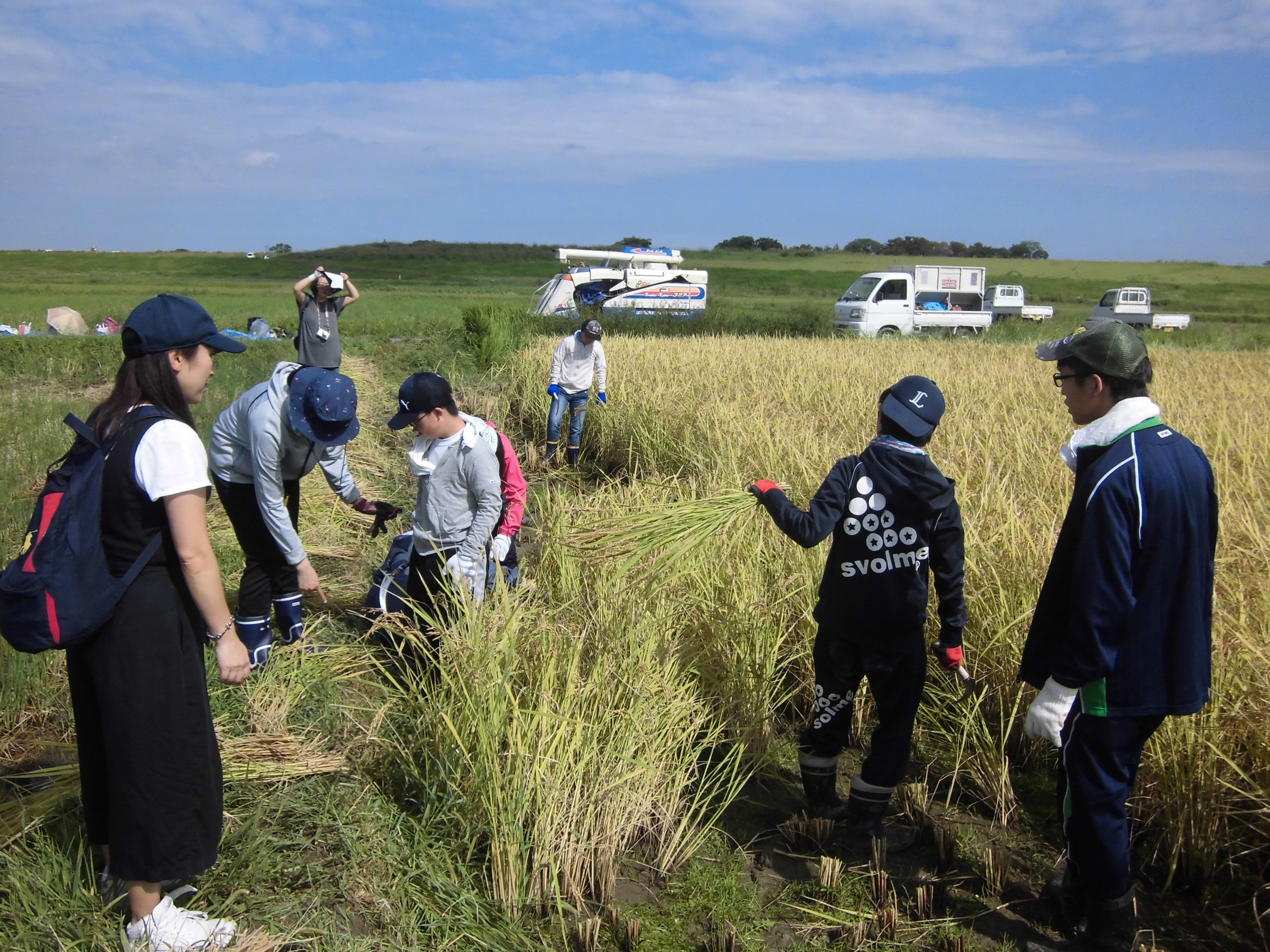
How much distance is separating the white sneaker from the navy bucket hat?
71.3 inches

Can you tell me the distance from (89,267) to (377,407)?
61.6 meters

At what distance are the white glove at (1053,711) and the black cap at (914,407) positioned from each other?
2.69ft

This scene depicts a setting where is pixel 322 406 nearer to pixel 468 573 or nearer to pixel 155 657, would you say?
pixel 468 573

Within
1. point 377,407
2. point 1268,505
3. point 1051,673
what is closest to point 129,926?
point 1051,673

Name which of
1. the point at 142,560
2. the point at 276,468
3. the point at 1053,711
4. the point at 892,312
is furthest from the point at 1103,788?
the point at 892,312

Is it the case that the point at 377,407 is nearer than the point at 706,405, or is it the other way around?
the point at 706,405

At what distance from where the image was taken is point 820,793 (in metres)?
2.89

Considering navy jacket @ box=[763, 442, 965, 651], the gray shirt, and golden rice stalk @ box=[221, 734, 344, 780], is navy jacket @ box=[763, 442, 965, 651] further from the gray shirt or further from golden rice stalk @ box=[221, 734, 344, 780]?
the gray shirt

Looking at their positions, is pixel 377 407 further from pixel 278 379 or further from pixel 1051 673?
pixel 1051 673

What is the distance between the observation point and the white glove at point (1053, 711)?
221 cm

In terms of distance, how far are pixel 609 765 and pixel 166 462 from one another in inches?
60.0

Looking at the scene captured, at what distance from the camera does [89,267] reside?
197 ft

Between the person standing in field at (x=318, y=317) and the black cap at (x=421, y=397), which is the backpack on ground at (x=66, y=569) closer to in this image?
the black cap at (x=421, y=397)

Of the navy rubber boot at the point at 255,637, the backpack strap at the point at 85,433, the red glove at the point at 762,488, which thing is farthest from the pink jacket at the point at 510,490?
the backpack strap at the point at 85,433
